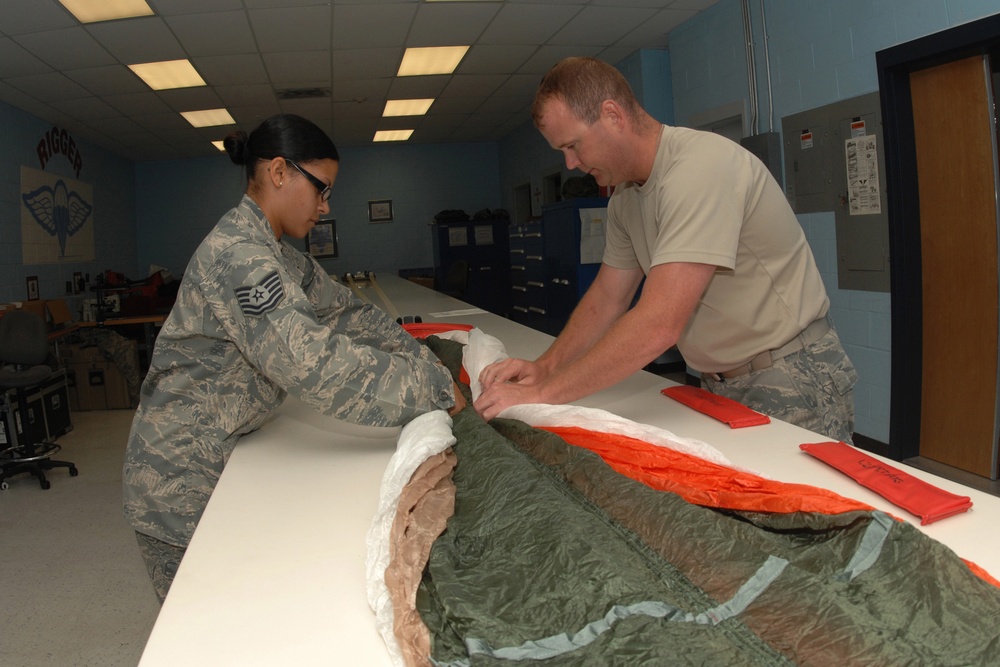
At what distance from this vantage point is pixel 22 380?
4.66m

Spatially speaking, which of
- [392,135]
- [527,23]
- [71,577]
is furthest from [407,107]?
[71,577]

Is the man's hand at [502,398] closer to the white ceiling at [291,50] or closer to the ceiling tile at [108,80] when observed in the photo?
the white ceiling at [291,50]

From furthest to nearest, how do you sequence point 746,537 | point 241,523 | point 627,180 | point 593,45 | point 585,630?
point 593,45 → point 627,180 → point 241,523 → point 746,537 → point 585,630

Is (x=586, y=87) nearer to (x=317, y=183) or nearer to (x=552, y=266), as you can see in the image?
(x=317, y=183)

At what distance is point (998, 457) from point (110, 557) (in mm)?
4478

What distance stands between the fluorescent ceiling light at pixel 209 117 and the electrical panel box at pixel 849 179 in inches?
244

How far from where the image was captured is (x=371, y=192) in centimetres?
1157

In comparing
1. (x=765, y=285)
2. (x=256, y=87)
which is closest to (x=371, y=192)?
(x=256, y=87)

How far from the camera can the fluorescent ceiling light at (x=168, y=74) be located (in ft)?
19.6

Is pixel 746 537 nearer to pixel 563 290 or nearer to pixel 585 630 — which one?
pixel 585 630

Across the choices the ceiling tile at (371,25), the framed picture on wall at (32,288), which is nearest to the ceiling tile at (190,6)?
the ceiling tile at (371,25)

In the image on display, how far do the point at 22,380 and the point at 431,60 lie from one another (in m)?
4.29

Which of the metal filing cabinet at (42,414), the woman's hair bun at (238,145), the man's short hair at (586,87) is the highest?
the man's short hair at (586,87)

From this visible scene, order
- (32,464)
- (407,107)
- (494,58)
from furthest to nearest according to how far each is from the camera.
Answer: (407,107)
(494,58)
(32,464)
